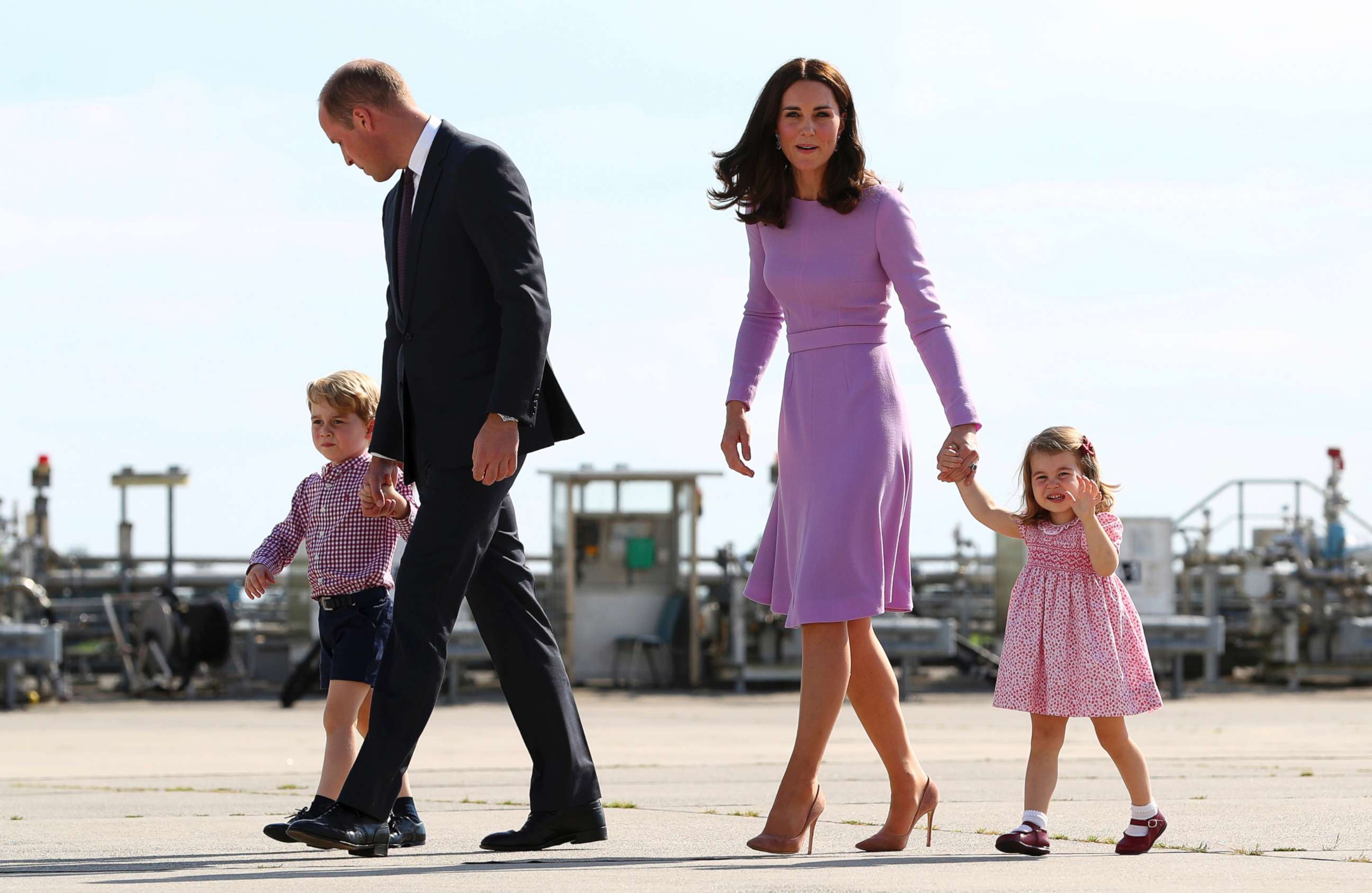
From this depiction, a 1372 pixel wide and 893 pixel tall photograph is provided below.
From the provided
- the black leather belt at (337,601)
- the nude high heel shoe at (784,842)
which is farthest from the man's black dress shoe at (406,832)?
the nude high heel shoe at (784,842)

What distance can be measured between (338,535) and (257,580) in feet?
0.85

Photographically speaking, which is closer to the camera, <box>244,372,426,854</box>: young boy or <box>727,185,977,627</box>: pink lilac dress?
<box>727,185,977,627</box>: pink lilac dress

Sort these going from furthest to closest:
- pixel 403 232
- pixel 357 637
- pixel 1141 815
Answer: pixel 357 637 < pixel 403 232 < pixel 1141 815

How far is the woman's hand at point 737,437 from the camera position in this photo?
5090 mm

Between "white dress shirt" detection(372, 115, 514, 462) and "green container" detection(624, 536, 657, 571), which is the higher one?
"white dress shirt" detection(372, 115, 514, 462)

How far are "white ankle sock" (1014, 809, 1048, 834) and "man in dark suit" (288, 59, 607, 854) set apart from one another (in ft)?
3.40

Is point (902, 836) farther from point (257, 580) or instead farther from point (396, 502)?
point (257, 580)

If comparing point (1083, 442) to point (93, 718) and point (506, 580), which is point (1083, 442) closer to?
point (506, 580)

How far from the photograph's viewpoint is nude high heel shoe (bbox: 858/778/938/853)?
4.70 meters

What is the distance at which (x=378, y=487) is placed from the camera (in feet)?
16.3

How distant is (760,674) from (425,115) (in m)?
16.6

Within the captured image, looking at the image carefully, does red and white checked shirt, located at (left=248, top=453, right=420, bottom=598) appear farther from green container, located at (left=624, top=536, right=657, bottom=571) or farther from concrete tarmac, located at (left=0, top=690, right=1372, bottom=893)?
green container, located at (left=624, top=536, right=657, bottom=571)

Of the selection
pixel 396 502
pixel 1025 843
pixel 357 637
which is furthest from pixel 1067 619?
pixel 357 637

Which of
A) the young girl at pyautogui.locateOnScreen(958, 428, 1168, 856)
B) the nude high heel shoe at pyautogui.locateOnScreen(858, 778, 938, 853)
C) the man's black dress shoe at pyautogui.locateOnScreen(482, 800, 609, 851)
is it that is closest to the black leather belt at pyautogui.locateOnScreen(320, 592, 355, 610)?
the man's black dress shoe at pyautogui.locateOnScreen(482, 800, 609, 851)
